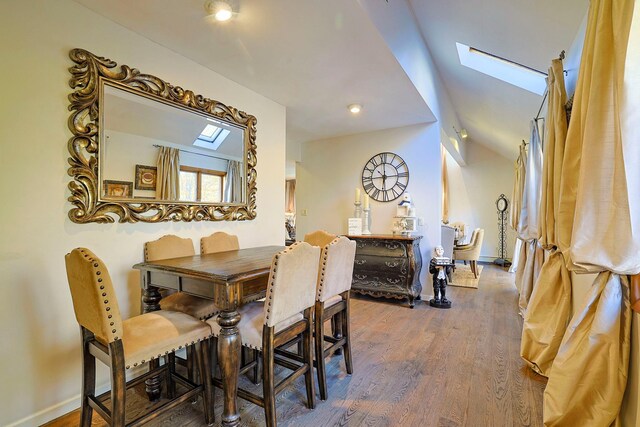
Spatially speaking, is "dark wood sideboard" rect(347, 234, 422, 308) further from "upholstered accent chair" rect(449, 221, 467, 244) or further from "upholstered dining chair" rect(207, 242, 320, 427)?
"upholstered accent chair" rect(449, 221, 467, 244)

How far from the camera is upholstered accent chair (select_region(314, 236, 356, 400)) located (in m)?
1.84

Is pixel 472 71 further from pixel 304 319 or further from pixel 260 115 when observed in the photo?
pixel 304 319

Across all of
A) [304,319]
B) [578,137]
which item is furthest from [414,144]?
[304,319]

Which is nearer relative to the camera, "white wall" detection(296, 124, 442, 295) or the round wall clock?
"white wall" detection(296, 124, 442, 295)

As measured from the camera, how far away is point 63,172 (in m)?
1.67

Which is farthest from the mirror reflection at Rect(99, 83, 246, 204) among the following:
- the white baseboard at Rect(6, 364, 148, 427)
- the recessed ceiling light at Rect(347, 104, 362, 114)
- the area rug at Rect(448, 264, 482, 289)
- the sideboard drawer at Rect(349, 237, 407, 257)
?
the area rug at Rect(448, 264, 482, 289)

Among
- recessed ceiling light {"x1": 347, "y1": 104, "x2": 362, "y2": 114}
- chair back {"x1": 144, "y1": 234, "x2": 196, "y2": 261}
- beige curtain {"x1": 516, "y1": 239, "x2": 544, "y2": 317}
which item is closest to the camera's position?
chair back {"x1": 144, "y1": 234, "x2": 196, "y2": 261}

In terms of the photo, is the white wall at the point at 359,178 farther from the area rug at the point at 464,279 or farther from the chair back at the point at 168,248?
the chair back at the point at 168,248

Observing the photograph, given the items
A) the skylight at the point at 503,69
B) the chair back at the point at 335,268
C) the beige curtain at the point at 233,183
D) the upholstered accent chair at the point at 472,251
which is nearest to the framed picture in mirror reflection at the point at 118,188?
the beige curtain at the point at 233,183

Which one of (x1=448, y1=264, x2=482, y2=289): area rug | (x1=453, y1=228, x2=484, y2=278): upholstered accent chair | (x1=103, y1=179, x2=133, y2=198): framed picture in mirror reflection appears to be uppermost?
(x1=103, y1=179, x2=133, y2=198): framed picture in mirror reflection

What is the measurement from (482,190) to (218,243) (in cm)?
692

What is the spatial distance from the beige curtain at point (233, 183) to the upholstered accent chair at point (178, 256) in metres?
0.58

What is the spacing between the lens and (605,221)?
1.18m

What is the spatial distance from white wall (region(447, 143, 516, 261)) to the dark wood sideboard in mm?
4260
